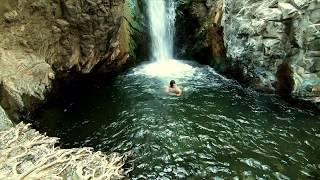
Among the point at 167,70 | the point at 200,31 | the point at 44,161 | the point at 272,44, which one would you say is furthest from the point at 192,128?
the point at 200,31

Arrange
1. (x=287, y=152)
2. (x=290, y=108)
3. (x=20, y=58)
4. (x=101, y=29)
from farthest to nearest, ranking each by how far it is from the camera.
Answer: (x=101, y=29), (x=290, y=108), (x=20, y=58), (x=287, y=152)

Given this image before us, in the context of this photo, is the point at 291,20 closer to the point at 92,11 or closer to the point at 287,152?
the point at 287,152

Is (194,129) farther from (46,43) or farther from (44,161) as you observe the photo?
(46,43)

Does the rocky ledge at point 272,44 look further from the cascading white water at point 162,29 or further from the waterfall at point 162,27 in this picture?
the waterfall at point 162,27

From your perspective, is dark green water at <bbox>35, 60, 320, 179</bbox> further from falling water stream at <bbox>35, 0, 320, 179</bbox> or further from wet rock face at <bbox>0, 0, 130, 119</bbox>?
wet rock face at <bbox>0, 0, 130, 119</bbox>

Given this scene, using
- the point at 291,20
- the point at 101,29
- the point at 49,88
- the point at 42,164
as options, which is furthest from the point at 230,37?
the point at 42,164

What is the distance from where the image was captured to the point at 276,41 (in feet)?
43.2

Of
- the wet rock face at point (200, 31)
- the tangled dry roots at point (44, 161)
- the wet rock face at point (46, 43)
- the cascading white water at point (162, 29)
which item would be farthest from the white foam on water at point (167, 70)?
the tangled dry roots at point (44, 161)

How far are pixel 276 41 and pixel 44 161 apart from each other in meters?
10.5

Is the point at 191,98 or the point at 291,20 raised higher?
the point at 291,20

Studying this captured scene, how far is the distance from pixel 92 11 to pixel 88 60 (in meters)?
2.35

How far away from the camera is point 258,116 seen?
1159cm

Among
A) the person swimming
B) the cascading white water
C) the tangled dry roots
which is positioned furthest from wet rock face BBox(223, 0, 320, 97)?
the tangled dry roots

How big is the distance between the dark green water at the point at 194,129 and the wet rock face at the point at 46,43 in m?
1.07
